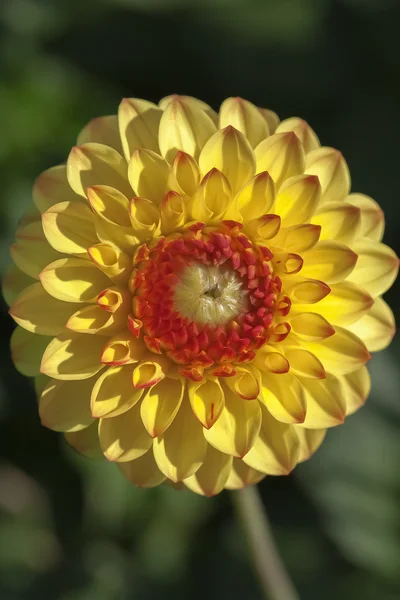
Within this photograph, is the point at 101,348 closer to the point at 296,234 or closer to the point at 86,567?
the point at 296,234

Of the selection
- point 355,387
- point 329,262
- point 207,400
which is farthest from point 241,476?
point 329,262

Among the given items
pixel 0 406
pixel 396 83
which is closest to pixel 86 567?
pixel 0 406

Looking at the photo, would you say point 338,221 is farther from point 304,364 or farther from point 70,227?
point 70,227

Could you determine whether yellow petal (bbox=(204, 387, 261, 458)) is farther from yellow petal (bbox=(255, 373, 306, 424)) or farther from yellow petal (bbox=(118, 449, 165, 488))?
yellow petal (bbox=(118, 449, 165, 488))

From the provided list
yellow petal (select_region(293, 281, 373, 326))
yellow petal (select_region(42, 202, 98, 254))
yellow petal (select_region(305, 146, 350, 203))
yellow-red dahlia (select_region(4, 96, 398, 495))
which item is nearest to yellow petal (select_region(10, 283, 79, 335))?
yellow-red dahlia (select_region(4, 96, 398, 495))

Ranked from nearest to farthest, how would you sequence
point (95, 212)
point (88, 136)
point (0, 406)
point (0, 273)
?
point (95, 212) < point (88, 136) < point (0, 273) < point (0, 406)
